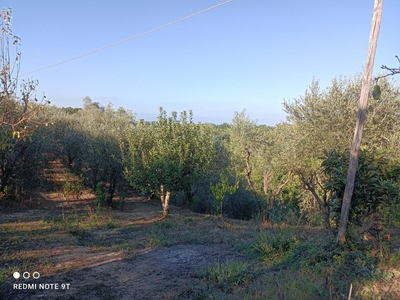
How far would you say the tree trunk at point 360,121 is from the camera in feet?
17.3

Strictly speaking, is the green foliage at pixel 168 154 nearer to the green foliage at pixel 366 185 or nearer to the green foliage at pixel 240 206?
the green foliage at pixel 240 206

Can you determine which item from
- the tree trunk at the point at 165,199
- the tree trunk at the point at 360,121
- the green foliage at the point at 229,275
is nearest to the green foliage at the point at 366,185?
the tree trunk at the point at 360,121

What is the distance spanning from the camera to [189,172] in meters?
11.8

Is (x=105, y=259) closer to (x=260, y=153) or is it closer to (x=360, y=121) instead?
→ (x=360, y=121)

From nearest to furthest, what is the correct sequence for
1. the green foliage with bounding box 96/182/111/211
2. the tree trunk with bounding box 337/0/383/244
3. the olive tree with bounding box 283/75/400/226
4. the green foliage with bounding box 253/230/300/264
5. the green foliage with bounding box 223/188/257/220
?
1. the tree trunk with bounding box 337/0/383/244
2. the green foliage with bounding box 253/230/300/264
3. the olive tree with bounding box 283/75/400/226
4. the green foliage with bounding box 96/182/111/211
5. the green foliage with bounding box 223/188/257/220

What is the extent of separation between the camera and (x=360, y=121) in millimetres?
5438

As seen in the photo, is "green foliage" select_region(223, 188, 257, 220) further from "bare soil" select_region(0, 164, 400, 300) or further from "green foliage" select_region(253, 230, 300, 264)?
"green foliage" select_region(253, 230, 300, 264)

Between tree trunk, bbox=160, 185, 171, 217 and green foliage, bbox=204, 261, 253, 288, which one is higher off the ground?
tree trunk, bbox=160, 185, 171, 217

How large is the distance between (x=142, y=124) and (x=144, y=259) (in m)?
5.97

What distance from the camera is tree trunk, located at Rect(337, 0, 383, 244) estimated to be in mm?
5270

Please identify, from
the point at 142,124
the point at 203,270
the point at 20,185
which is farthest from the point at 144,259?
the point at 20,185

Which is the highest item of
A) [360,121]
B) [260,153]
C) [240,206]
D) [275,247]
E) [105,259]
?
[360,121]

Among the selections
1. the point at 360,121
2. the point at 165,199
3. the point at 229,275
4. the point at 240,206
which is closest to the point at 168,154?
the point at 165,199

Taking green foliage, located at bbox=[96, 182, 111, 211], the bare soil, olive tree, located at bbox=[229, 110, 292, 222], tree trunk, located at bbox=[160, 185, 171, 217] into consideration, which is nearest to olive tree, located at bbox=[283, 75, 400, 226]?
olive tree, located at bbox=[229, 110, 292, 222]
